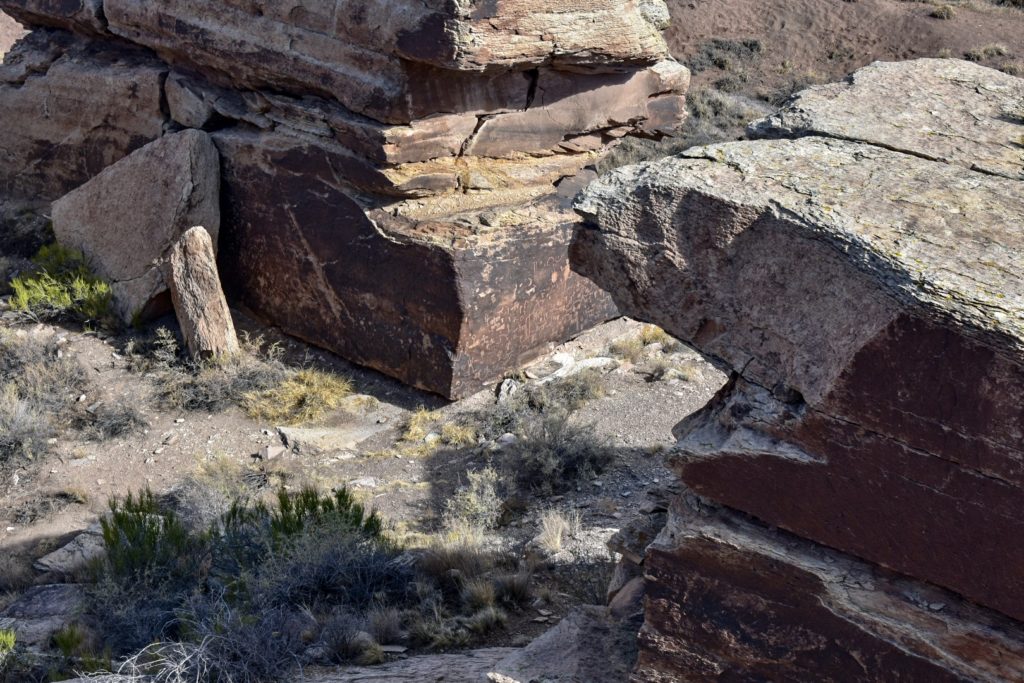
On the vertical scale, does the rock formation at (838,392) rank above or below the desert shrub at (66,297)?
above

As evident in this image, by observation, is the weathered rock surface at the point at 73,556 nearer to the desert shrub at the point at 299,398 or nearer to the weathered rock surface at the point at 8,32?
the desert shrub at the point at 299,398

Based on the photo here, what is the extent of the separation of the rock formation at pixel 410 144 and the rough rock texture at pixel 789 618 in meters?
3.47

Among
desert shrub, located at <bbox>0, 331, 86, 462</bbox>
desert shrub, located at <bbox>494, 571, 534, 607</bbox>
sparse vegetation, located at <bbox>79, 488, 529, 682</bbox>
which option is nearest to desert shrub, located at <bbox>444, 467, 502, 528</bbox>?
sparse vegetation, located at <bbox>79, 488, 529, 682</bbox>

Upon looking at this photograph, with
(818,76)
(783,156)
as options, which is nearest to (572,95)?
(783,156)

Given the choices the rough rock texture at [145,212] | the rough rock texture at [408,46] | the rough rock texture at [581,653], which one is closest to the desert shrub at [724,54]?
the rough rock texture at [408,46]

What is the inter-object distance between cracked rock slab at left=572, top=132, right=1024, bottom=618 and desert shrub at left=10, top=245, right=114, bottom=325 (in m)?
→ 5.38

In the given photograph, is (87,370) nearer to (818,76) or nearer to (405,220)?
(405,220)

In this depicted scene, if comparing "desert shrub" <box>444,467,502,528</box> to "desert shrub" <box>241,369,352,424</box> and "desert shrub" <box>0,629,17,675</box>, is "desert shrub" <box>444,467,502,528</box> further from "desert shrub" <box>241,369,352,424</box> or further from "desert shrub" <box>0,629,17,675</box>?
"desert shrub" <box>0,629,17,675</box>

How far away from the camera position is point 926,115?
3.74 meters

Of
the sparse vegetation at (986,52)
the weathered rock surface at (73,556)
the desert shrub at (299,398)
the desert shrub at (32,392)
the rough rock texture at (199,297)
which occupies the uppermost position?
the sparse vegetation at (986,52)

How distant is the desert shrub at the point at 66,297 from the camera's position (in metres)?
7.63

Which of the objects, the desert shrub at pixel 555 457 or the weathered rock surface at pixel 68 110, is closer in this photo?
the desert shrub at pixel 555 457

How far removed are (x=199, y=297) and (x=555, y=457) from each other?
2952mm

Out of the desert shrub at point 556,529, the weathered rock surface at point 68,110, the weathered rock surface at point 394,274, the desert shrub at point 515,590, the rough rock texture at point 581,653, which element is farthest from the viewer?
the weathered rock surface at point 68,110
